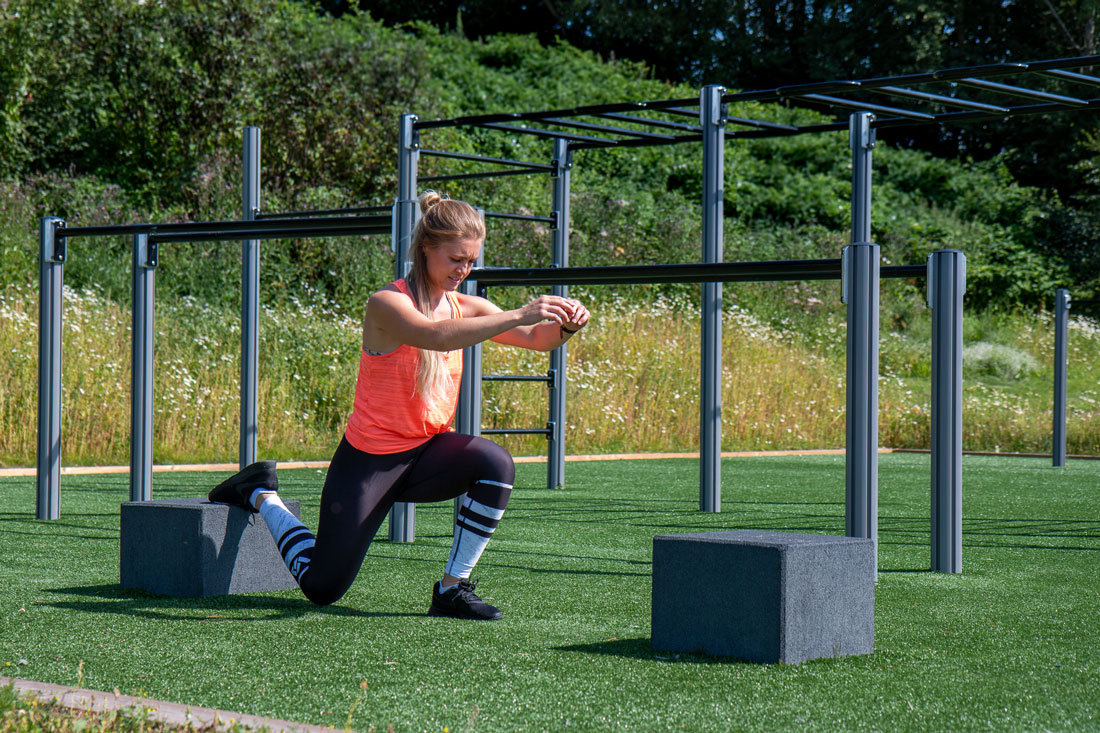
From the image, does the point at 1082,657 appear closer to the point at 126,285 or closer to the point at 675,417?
the point at 675,417

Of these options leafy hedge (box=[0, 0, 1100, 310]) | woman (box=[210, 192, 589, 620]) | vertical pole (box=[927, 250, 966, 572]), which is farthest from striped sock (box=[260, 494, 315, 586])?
leafy hedge (box=[0, 0, 1100, 310])

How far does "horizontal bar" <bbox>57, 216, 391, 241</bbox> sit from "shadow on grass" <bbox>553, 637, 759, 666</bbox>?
2.09m

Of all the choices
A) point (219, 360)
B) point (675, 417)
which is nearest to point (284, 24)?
point (219, 360)

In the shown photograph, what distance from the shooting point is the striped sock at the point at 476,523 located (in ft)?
12.4

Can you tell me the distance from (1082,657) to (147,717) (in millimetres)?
2199

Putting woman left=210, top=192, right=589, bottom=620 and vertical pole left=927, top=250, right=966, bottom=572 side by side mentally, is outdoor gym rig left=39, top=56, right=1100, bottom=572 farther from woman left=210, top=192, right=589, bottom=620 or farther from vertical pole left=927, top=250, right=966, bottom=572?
woman left=210, top=192, right=589, bottom=620

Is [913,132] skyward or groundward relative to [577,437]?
skyward

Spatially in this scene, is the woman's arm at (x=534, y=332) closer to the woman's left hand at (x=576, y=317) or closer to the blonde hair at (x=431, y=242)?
the woman's left hand at (x=576, y=317)

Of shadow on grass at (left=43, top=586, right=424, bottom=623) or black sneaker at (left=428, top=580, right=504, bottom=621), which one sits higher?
black sneaker at (left=428, top=580, right=504, bottom=621)

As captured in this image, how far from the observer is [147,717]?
8.04 feet

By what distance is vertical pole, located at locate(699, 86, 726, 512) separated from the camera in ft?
22.6

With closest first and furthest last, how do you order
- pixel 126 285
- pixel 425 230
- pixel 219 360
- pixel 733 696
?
pixel 733 696 → pixel 425 230 → pixel 219 360 → pixel 126 285

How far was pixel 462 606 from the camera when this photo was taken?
12.3 feet

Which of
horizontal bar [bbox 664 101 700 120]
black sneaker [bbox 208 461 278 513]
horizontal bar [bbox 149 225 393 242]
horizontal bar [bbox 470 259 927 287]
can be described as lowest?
black sneaker [bbox 208 461 278 513]
